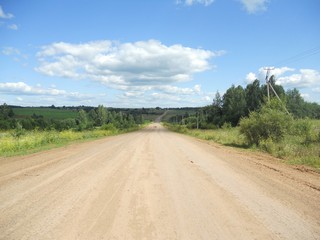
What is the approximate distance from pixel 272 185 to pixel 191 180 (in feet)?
7.47

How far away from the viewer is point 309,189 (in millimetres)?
8531

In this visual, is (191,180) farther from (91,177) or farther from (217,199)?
(91,177)

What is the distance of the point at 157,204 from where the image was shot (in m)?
6.82

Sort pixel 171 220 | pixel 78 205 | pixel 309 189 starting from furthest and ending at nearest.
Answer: pixel 309 189 → pixel 78 205 → pixel 171 220

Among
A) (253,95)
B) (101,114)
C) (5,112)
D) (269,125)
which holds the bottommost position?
(101,114)

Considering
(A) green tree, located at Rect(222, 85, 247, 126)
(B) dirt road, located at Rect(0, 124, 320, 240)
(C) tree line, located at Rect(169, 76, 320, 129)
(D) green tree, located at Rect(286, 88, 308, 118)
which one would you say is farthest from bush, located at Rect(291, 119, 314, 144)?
(D) green tree, located at Rect(286, 88, 308, 118)

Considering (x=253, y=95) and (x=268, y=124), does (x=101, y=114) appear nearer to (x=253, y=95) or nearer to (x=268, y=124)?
(x=253, y=95)

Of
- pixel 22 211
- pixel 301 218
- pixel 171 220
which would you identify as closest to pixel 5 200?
pixel 22 211

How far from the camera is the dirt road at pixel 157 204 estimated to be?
5156 mm

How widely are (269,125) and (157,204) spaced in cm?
1756

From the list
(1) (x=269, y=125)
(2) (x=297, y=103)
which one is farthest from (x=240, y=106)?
(1) (x=269, y=125)

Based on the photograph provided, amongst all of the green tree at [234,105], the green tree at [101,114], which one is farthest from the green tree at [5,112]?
the green tree at [234,105]

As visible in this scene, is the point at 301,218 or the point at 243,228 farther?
the point at 301,218

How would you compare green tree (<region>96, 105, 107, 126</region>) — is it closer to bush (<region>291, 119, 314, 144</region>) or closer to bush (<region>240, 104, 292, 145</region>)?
bush (<region>291, 119, 314, 144</region>)
